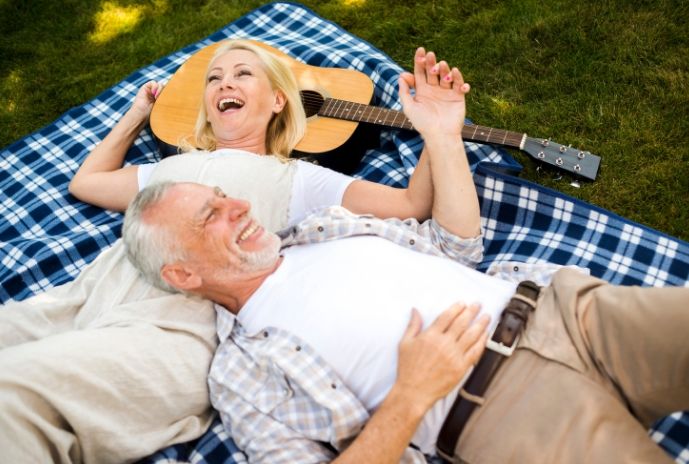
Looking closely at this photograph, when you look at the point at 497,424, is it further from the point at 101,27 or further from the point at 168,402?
the point at 101,27

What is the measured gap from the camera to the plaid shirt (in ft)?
6.48

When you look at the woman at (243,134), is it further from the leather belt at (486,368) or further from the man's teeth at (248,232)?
the leather belt at (486,368)

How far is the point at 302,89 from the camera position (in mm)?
3482

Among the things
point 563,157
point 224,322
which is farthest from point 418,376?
point 563,157

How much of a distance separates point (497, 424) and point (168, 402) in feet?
3.78

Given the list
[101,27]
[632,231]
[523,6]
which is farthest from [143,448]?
[101,27]

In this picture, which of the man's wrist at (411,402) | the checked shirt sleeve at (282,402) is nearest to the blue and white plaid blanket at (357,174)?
the checked shirt sleeve at (282,402)

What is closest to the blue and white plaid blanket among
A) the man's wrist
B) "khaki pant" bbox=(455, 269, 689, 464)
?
"khaki pant" bbox=(455, 269, 689, 464)

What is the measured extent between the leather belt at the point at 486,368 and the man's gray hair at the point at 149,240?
1.09 metres

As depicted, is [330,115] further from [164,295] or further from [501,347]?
[501,347]

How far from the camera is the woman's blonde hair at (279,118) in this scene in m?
3.12

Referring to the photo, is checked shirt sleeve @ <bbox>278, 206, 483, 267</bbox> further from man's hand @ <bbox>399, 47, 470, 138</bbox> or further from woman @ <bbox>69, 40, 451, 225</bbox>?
man's hand @ <bbox>399, 47, 470, 138</bbox>

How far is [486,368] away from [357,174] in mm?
1661

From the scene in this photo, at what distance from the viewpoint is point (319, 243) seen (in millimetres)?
2346
